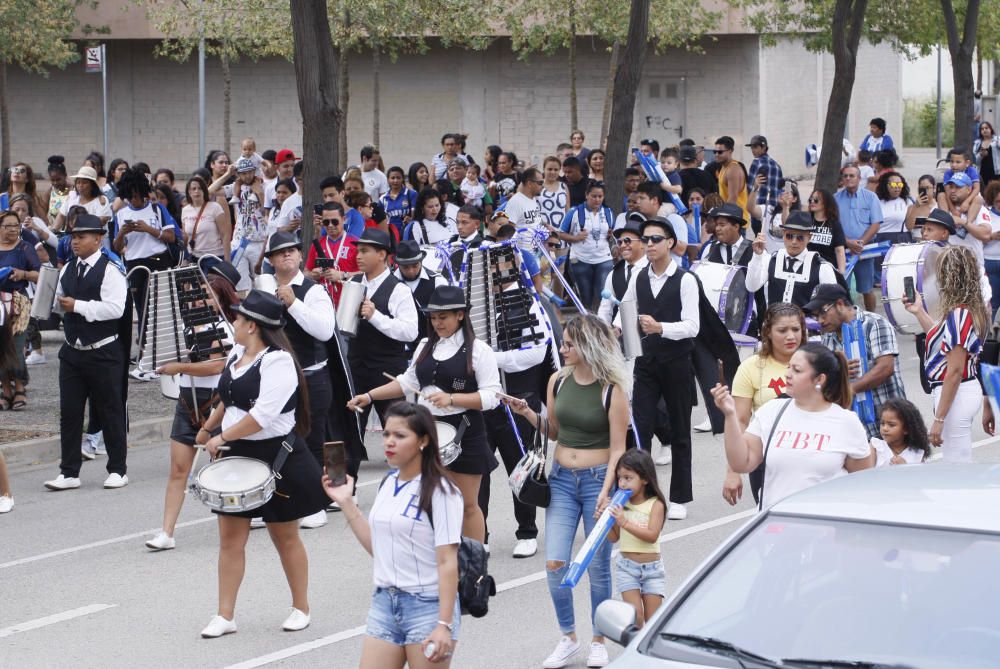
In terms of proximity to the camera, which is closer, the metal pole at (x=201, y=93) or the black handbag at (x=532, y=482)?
the black handbag at (x=532, y=482)

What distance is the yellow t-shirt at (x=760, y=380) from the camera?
25.1 feet

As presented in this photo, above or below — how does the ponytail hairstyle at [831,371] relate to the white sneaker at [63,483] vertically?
above

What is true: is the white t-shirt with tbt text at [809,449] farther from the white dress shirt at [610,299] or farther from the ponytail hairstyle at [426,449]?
the white dress shirt at [610,299]

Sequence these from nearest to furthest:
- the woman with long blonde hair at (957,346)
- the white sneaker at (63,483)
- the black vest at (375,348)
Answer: the woman with long blonde hair at (957,346)
the black vest at (375,348)
the white sneaker at (63,483)

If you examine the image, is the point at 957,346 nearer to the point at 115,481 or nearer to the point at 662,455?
the point at 662,455

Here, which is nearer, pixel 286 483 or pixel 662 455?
pixel 286 483

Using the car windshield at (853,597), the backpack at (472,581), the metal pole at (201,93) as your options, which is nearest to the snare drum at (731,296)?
the backpack at (472,581)

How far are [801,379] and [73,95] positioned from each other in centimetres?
3920

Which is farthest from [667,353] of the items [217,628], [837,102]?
[837,102]

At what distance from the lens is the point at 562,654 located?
6953 millimetres

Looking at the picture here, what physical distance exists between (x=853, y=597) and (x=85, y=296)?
7631 millimetres

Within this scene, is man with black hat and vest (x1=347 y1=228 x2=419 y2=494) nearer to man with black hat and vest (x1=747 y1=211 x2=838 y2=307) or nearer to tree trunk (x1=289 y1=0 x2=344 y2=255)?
man with black hat and vest (x1=747 y1=211 x2=838 y2=307)

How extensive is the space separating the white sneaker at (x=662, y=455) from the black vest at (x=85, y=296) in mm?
4244

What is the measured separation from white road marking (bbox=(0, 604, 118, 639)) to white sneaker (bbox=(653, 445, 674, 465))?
475 cm
